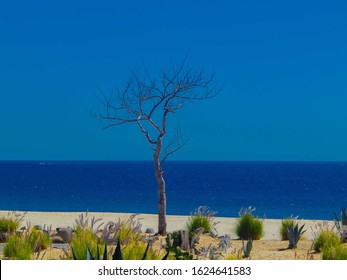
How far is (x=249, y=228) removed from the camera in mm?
16953

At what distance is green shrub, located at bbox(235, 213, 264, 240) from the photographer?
1688cm

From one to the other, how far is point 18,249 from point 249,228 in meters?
7.39

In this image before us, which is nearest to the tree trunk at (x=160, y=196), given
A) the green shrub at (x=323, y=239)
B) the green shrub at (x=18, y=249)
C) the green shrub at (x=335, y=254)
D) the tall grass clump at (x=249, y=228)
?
the tall grass clump at (x=249, y=228)

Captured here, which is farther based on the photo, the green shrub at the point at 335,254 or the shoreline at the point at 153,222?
the shoreline at the point at 153,222

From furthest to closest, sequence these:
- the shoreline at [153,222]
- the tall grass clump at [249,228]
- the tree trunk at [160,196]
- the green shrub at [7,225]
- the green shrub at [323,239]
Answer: the shoreline at [153,222]
the tree trunk at [160,196]
the tall grass clump at [249,228]
the green shrub at [7,225]
the green shrub at [323,239]

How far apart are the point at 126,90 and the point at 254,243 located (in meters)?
6.19

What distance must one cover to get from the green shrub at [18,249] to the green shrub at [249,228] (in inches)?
267

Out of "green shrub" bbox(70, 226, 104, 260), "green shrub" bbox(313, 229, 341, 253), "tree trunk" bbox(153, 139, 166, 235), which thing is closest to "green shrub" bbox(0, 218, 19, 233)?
"tree trunk" bbox(153, 139, 166, 235)

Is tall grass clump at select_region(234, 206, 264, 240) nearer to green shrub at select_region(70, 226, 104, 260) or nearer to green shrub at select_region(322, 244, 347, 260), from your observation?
green shrub at select_region(322, 244, 347, 260)

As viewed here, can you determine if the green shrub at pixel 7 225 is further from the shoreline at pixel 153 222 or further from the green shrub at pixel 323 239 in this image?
the green shrub at pixel 323 239

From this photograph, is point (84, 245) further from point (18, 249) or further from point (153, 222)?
point (153, 222)

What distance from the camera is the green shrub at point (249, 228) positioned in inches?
664

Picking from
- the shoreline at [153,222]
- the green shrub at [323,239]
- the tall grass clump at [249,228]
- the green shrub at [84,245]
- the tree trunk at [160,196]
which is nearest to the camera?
the green shrub at [84,245]
